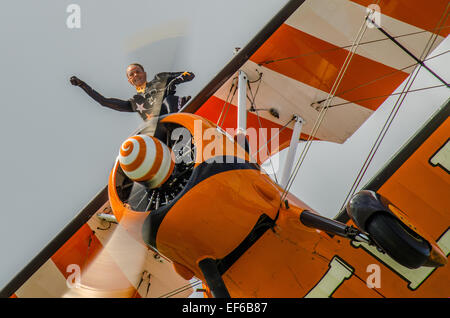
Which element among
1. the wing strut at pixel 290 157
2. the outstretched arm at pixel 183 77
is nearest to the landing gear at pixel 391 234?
the wing strut at pixel 290 157

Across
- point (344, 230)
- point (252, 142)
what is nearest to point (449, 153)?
point (344, 230)

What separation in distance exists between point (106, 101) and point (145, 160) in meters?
1.58

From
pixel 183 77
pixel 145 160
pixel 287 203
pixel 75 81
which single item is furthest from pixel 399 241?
pixel 75 81

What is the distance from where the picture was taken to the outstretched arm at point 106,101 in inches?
171

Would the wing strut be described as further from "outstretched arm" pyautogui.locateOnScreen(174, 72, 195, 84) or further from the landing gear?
the landing gear

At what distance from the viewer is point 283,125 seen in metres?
5.82

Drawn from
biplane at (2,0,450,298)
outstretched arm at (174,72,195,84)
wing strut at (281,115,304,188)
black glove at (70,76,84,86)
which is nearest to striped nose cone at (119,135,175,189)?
biplane at (2,0,450,298)

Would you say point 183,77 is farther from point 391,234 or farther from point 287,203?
point 391,234

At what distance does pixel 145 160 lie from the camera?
3.02 m

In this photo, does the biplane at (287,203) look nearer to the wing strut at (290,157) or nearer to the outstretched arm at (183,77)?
the wing strut at (290,157)

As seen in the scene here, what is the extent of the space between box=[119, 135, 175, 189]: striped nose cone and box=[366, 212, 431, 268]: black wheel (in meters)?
1.34

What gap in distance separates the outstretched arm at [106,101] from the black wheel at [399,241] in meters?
2.56
